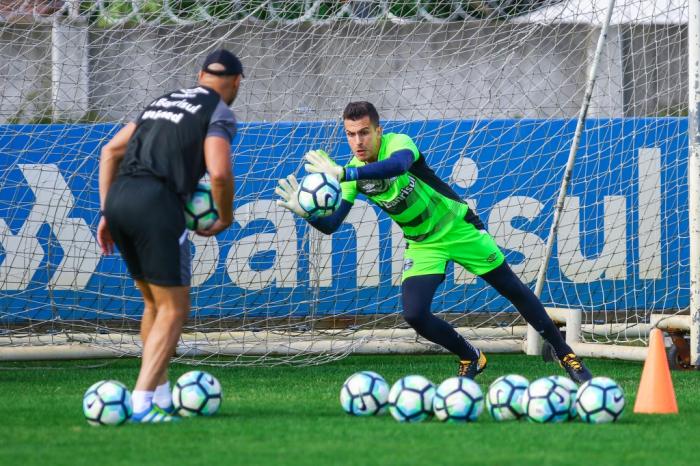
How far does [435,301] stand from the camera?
430 inches

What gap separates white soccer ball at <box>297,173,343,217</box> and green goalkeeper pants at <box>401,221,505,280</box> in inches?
41.5

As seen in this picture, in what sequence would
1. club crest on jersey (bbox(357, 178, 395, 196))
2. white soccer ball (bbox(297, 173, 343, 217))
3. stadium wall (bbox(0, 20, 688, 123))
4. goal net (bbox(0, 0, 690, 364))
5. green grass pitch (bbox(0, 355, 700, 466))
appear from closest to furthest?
green grass pitch (bbox(0, 355, 700, 466))
white soccer ball (bbox(297, 173, 343, 217))
club crest on jersey (bbox(357, 178, 395, 196))
stadium wall (bbox(0, 20, 688, 123))
goal net (bbox(0, 0, 690, 364))

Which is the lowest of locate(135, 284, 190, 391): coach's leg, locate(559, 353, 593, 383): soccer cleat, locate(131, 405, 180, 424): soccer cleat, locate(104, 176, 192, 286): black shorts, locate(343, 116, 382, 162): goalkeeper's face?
locate(131, 405, 180, 424): soccer cleat

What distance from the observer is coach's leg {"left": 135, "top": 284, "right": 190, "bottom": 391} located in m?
6.02

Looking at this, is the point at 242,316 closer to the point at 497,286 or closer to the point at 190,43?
the point at 190,43

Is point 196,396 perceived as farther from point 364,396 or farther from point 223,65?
point 223,65

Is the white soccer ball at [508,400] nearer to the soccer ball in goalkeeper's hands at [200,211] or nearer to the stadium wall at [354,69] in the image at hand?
the soccer ball in goalkeeper's hands at [200,211]

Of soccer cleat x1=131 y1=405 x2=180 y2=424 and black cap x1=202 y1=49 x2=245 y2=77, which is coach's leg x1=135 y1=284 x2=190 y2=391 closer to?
soccer cleat x1=131 y1=405 x2=180 y2=424

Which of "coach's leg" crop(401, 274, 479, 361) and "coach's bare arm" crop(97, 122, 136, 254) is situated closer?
"coach's bare arm" crop(97, 122, 136, 254)

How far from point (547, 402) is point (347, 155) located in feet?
16.9

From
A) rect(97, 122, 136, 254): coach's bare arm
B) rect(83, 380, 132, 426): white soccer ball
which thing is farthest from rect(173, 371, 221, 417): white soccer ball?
rect(97, 122, 136, 254): coach's bare arm

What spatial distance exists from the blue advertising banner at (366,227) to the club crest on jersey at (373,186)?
2363 mm

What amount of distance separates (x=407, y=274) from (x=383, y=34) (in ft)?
10.4

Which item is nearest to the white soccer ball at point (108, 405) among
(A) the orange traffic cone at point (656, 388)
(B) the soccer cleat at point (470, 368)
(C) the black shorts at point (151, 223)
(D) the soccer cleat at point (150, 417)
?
(D) the soccer cleat at point (150, 417)
